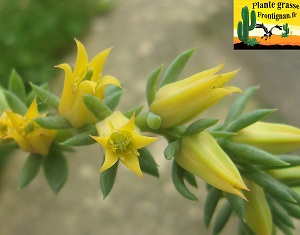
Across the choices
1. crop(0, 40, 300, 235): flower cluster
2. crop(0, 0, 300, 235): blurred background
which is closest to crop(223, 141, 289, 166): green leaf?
crop(0, 40, 300, 235): flower cluster

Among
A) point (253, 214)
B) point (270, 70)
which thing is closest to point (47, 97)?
point (253, 214)

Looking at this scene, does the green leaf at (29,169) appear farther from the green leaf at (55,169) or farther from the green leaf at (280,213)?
the green leaf at (280,213)

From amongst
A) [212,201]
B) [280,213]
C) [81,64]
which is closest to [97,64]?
[81,64]

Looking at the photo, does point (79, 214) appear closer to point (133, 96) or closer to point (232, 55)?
point (133, 96)

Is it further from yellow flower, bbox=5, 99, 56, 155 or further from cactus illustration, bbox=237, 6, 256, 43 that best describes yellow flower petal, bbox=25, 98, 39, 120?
cactus illustration, bbox=237, 6, 256, 43

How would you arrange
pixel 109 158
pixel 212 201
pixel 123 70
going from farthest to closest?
→ pixel 123 70 → pixel 212 201 → pixel 109 158

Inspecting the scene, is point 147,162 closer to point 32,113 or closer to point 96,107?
point 96,107

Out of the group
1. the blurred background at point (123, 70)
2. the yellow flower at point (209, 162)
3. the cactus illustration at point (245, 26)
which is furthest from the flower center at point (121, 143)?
the blurred background at point (123, 70)
